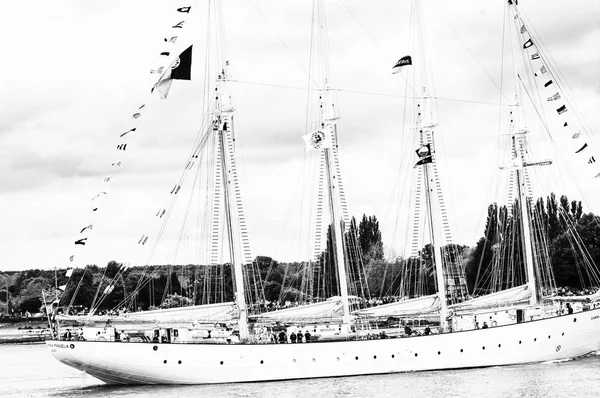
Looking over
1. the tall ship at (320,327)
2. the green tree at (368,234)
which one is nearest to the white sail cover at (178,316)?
the tall ship at (320,327)

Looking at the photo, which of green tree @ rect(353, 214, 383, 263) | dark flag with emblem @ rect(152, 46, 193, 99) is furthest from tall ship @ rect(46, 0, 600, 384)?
green tree @ rect(353, 214, 383, 263)

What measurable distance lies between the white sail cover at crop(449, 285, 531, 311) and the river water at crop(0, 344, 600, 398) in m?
6.90

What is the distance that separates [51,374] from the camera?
94.4 metres

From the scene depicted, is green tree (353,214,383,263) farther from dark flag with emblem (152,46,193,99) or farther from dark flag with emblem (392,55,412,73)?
dark flag with emblem (152,46,193,99)

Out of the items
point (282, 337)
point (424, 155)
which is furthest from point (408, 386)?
point (424, 155)

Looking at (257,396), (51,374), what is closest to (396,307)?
(257,396)

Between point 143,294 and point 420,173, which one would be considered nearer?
point 420,173

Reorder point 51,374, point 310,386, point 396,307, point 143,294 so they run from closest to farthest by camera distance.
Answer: point 310,386, point 396,307, point 51,374, point 143,294

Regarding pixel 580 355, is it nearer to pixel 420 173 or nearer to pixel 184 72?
pixel 420 173

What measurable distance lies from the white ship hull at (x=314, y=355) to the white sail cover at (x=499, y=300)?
457 centimetres

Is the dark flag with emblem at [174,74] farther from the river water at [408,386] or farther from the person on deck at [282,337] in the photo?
the river water at [408,386]

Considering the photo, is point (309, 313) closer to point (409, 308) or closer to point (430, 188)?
point (409, 308)

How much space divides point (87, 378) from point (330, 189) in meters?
27.2

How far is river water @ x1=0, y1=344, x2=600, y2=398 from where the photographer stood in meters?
67.4
